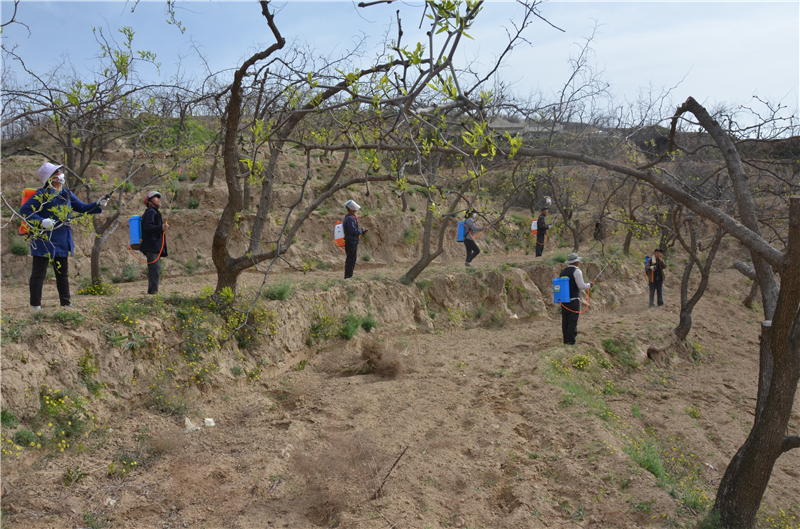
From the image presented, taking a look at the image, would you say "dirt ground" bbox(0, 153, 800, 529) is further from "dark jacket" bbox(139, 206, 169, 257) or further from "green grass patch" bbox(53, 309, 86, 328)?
"dark jacket" bbox(139, 206, 169, 257)

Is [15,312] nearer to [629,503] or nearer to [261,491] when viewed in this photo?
[261,491]

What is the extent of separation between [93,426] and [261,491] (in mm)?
1855

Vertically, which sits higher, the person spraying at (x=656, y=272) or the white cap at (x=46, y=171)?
the white cap at (x=46, y=171)

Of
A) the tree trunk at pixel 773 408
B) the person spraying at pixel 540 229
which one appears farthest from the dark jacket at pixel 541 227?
the tree trunk at pixel 773 408

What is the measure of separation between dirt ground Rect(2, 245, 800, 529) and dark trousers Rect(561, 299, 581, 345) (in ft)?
1.12

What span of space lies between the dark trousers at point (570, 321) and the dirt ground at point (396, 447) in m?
0.34

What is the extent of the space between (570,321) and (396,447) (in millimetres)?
5578

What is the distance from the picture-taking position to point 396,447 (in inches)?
217

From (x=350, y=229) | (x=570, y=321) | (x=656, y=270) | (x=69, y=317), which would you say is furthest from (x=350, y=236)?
(x=656, y=270)

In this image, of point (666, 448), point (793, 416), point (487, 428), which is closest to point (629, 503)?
point (487, 428)

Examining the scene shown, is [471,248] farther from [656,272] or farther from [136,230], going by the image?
[136,230]

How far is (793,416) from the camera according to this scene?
8602 millimetres

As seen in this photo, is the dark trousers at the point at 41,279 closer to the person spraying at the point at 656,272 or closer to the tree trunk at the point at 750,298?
the person spraying at the point at 656,272

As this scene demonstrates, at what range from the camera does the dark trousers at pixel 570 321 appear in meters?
9.80
